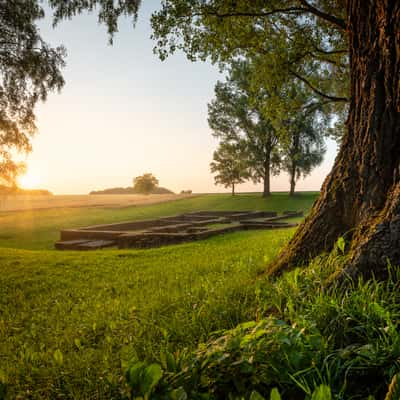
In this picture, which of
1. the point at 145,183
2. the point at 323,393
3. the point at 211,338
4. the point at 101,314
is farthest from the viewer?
the point at 145,183

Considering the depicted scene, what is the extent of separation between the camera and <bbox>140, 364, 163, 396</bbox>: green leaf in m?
1.98

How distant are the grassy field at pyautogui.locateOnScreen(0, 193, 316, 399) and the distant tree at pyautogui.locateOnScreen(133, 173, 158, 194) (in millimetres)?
48605

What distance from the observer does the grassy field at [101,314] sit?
2.95 metres

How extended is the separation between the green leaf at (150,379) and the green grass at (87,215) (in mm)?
17799

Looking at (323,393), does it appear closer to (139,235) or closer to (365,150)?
(365,150)

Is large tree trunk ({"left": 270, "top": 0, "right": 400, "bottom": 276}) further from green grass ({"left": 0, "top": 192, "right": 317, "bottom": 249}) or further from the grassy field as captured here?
green grass ({"left": 0, "top": 192, "right": 317, "bottom": 249})

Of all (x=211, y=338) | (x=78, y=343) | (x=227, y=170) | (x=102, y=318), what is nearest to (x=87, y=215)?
(x=227, y=170)

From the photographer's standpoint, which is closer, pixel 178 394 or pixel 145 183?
pixel 178 394

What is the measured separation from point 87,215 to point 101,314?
3106 centimetres

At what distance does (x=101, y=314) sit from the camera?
460 cm

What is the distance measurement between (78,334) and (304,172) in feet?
140

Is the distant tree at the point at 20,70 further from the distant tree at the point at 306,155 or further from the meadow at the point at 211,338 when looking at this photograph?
the distant tree at the point at 306,155

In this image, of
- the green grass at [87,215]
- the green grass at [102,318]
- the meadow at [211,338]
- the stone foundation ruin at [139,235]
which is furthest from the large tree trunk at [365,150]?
the green grass at [87,215]

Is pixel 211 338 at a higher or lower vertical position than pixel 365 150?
lower
